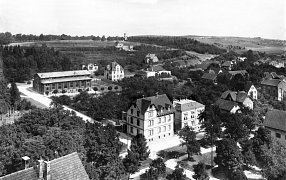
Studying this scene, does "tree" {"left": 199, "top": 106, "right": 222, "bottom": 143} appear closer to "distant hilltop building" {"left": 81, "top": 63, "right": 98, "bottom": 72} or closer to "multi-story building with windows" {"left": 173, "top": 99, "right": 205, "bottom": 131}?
"multi-story building with windows" {"left": 173, "top": 99, "right": 205, "bottom": 131}

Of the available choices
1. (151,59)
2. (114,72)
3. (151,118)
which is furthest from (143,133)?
(151,59)

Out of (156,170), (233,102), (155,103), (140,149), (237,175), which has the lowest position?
(237,175)

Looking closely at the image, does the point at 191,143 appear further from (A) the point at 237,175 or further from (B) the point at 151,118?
(B) the point at 151,118

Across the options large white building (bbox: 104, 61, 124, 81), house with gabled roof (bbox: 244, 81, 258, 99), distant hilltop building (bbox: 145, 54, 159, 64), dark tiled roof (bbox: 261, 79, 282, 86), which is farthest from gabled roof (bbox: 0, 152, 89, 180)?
distant hilltop building (bbox: 145, 54, 159, 64)

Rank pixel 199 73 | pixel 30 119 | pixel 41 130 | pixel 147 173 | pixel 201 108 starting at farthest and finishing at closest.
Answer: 1. pixel 199 73
2. pixel 201 108
3. pixel 30 119
4. pixel 41 130
5. pixel 147 173

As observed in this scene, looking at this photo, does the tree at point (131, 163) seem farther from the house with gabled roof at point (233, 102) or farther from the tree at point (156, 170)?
the house with gabled roof at point (233, 102)

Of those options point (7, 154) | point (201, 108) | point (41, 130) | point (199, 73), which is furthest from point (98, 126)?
point (199, 73)

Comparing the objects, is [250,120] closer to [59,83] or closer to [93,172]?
[93,172]
